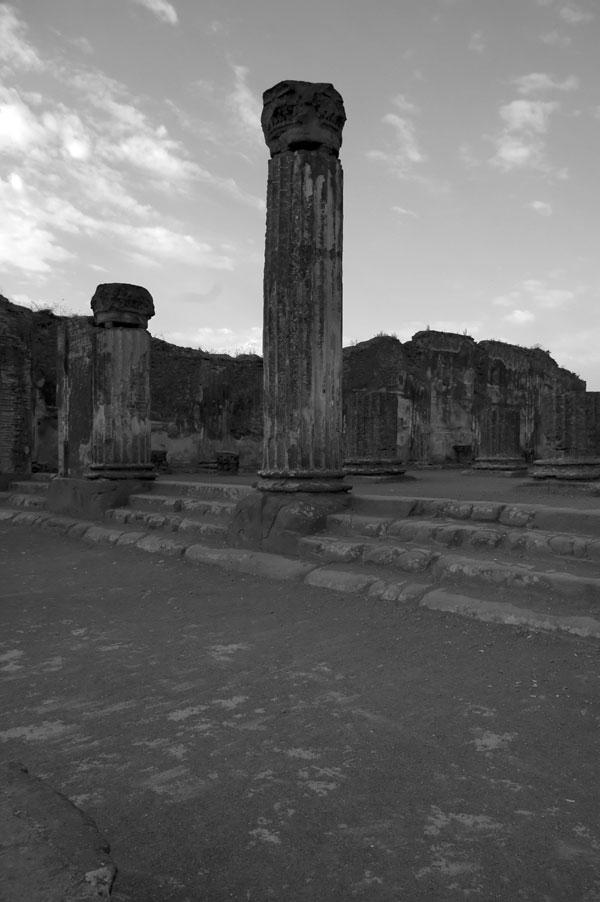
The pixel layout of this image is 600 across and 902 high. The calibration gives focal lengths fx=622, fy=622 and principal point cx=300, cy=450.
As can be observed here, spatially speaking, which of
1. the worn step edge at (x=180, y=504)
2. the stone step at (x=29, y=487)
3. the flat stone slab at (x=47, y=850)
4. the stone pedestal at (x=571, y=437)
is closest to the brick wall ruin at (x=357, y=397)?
the stone step at (x=29, y=487)

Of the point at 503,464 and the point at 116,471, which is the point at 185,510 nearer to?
the point at 116,471

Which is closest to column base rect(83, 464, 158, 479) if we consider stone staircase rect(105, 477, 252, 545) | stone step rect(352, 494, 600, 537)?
stone staircase rect(105, 477, 252, 545)

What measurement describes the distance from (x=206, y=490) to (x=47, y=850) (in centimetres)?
653

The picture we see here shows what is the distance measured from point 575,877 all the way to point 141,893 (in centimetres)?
101

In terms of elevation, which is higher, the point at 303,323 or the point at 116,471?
the point at 303,323

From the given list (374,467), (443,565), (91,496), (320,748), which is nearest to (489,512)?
(443,565)

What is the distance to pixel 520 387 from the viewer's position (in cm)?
1961

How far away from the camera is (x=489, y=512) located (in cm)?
490

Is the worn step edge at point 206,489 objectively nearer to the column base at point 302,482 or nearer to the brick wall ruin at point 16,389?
the column base at point 302,482

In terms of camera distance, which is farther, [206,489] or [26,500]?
[26,500]

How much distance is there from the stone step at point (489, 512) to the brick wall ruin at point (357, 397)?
5.39 meters

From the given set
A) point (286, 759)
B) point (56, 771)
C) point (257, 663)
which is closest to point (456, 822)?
point (286, 759)

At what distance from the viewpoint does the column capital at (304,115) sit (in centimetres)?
580

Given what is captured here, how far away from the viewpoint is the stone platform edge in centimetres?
315
